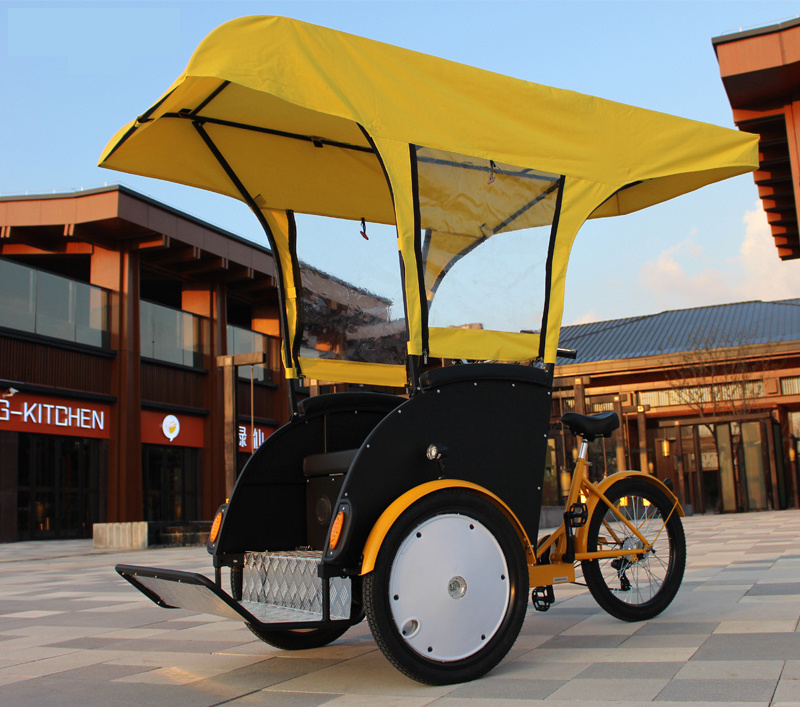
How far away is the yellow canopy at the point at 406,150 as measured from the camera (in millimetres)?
3867

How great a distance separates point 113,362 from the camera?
920 inches

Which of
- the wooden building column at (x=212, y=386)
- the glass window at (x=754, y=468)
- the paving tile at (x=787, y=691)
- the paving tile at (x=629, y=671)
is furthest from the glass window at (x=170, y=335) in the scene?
the paving tile at (x=787, y=691)

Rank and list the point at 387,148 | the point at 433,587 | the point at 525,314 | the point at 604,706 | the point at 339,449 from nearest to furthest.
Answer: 1. the point at 604,706
2. the point at 433,587
3. the point at 387,148
4. the point at 525,314
5. the point at 339,449

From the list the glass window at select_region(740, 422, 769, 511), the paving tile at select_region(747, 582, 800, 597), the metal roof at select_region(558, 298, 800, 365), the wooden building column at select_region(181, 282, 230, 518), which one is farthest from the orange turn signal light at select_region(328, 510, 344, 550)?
the metal roof at select_region(558, 298, 800, 365)

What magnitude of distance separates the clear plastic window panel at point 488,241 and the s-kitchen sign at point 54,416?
59.1ft

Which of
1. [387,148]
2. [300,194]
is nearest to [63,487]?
[300,194]

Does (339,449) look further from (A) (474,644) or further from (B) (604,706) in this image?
(B) (604,706)

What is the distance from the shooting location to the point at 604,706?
3014 millimetres

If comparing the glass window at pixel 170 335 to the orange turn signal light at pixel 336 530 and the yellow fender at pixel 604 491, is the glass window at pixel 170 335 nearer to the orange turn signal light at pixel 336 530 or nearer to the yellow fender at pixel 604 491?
the yellow fender at pixel 604 491

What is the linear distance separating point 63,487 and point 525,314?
1975 centimetres

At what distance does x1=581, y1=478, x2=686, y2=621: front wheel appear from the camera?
4.90 m

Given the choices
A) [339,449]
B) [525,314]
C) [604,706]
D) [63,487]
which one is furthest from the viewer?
[63,487]

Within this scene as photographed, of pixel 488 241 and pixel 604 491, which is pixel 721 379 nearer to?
pixel 604 491

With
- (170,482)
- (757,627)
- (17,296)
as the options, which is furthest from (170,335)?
(757,627)
